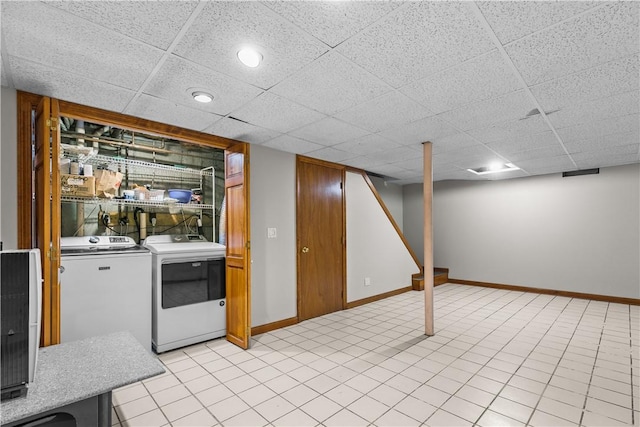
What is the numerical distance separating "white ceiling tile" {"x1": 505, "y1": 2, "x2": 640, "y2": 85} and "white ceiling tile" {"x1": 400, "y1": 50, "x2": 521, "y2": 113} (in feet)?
0.37

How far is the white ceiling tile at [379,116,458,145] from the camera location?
328 centimetres

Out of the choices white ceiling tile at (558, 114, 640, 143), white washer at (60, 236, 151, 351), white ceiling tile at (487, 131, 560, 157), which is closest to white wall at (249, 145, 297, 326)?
white washer at (60, 236, 151, 351)

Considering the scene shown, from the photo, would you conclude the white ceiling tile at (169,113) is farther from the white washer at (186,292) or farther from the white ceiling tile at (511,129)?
the white ceiling tile at (511,129)

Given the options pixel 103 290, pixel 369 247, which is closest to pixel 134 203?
pixel 103 290

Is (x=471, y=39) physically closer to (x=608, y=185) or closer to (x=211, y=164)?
(x=211, y=164)

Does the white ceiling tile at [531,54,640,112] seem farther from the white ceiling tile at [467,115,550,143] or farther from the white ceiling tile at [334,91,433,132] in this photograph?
the white ceiling tile at [334,91,433,132]

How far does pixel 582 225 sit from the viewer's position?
5.91 m

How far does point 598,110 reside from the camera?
289 cm

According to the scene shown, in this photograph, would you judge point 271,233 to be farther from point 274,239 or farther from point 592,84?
point 592,84

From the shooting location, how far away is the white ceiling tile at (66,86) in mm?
2115

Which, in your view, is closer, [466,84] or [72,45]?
[72,45]

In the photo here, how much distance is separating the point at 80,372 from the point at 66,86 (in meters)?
2.11

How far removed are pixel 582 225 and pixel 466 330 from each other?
3.78 meters

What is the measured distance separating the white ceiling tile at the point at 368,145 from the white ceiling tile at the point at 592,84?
169 centimetres
